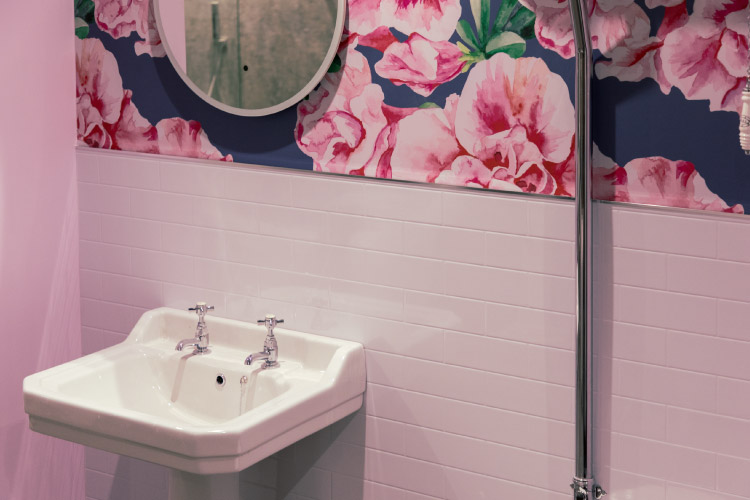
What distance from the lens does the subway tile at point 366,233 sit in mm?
2148

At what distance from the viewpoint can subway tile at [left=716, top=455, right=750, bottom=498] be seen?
6.09 feet

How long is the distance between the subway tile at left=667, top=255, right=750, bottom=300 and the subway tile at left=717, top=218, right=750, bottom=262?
0.01 meters

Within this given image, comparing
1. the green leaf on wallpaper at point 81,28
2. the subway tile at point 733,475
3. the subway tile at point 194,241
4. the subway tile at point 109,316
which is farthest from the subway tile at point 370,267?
the green leaf on wallpaper at point 81,28

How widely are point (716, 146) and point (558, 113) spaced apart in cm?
30

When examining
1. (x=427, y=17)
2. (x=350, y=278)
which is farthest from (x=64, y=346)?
(x=427, y=17)

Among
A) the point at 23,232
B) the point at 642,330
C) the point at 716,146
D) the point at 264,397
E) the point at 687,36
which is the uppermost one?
the point at 687,36

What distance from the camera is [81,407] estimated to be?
2.02 meters

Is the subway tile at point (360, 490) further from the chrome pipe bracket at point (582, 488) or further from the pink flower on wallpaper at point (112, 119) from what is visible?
the pink flower on wallpaper at point (112, 119)

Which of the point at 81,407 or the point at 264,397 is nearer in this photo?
the point at 81,407

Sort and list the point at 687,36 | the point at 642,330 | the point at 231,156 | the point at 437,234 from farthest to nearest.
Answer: the point at 231,156 < the point at 437,234 < the point at 642,330 < the point at 687,36

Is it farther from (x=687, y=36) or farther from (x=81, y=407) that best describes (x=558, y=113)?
(x=81, y=407)

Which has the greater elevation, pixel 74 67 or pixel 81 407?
pixel 74 67

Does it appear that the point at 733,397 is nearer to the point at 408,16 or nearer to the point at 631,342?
the point at 631,342

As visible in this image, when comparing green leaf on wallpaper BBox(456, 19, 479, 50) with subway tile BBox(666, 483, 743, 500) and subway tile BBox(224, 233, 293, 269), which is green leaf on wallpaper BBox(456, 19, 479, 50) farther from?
subway tile BBox(666, 483, 743, 500)
